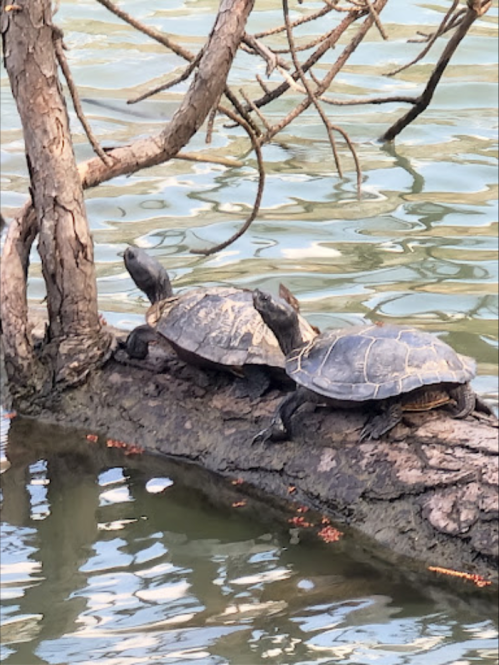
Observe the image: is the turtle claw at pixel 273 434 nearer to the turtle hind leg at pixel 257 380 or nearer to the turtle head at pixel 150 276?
the turtle hind leg at pixel 257 380

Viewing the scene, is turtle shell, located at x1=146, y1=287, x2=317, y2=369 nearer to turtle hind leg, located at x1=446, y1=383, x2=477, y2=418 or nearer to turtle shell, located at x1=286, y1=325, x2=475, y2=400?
turtle shell, located at x1=286, y1=325, x2=475, y2=400

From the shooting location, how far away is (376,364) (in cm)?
456

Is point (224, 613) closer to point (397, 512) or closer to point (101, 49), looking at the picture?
point (397, 512)

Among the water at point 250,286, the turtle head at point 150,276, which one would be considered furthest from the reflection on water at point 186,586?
the turtle head at point 150,276

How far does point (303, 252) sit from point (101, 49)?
5805 mm

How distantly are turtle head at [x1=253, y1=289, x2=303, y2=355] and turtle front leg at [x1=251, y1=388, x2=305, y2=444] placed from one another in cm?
25

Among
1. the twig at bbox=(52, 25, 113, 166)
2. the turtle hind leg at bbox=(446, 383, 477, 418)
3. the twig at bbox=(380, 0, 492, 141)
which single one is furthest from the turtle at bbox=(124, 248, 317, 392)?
the twig at bbox=(380, 0, 492, 141)

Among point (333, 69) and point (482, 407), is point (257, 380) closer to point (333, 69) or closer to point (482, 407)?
point (482, 407)

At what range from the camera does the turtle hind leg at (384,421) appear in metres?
4.57

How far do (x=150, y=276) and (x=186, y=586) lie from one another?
1.92 m

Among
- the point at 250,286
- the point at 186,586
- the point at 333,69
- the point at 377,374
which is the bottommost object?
the point at 186,586

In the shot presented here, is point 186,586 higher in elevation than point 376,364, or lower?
lower

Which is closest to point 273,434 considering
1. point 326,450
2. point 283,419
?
point 283,419

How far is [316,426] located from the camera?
4797 mm
